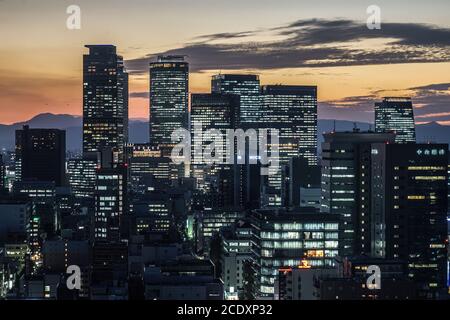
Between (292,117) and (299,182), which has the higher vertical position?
(292,117)

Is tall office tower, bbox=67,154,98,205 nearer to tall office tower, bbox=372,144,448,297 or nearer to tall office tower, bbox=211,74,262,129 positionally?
tall office tower, bbox=211,74,262,129

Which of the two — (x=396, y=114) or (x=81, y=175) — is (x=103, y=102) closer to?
(x=81, y=175)

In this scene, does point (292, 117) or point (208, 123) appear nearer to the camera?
point (292, 117)

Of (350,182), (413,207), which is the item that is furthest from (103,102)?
(413,207)

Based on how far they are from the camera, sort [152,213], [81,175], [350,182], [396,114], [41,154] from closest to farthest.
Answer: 1. [350,182]
2. [152,213]
3. [396,114]
4. [41,154]
5. [81,175]

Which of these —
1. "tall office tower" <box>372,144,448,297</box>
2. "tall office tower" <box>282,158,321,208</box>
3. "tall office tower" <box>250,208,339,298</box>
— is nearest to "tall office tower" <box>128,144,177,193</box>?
"tall office tower" <box>282,158,321,208</box>
